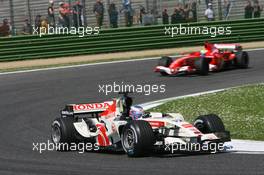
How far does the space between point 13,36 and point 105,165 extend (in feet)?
60.1

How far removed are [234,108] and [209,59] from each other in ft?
26.0

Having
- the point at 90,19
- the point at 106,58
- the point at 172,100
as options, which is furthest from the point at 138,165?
the point at 90,19

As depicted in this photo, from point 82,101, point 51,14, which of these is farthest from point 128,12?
point 82,101

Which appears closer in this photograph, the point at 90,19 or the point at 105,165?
the point at 105,165

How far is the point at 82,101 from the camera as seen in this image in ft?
62.8

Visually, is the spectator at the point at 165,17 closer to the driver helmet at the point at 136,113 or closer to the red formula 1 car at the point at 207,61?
the red formula 1 car at the point at 207,61

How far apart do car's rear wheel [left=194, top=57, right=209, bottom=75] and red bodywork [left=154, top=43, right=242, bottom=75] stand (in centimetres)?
15

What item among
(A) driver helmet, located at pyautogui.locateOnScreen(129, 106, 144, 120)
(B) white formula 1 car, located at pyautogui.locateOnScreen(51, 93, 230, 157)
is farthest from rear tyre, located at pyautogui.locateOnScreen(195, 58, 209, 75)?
(A) driver helmet, located at pyautogui.locateOnScreen(129, 106, 144, 120)

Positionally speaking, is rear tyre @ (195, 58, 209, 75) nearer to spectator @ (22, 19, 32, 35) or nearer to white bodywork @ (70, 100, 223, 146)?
spectator @ (22, 19, 32, 35)

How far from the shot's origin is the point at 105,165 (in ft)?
35.6

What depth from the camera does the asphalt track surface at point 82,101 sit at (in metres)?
10.4

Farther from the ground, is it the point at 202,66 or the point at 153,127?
the point at 153,127

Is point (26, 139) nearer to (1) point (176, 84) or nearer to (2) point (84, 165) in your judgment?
(2) point (84, 165)

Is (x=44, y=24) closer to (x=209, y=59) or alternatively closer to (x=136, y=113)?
(x=209, y=59)
